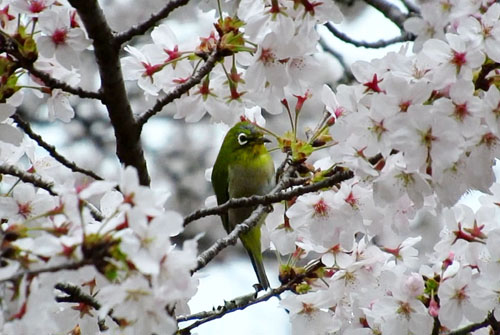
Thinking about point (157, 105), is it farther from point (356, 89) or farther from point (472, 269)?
point (472, 269)

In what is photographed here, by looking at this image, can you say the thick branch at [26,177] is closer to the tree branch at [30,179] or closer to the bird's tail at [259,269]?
the tree branch at [30,179]

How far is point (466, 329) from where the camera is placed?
10.8 ft

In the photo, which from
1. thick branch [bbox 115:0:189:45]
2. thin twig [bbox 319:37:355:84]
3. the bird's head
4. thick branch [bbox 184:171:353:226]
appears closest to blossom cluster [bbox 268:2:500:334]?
thick branch [bbox 184:171:353:226]

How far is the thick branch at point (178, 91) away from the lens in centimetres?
300

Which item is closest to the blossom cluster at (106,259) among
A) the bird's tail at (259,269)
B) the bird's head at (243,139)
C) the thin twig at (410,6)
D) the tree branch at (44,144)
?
the tree branch at (44,144)

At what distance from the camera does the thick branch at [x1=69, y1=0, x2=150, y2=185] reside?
8.96 ft

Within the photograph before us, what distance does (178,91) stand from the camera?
3.10m

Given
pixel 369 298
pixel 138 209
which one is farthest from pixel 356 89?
pixel 138 209

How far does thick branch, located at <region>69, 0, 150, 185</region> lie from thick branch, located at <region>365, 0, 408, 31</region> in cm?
255

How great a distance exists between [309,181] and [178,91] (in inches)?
26.5

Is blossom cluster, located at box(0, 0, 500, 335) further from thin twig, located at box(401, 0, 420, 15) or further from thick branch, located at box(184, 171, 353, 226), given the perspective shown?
thin twig, located at box(401, 0, 420, 15)

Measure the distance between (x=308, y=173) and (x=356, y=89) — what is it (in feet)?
2.44

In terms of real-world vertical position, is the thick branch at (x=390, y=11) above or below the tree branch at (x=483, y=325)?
above

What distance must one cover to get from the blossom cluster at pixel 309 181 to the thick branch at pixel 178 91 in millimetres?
31
